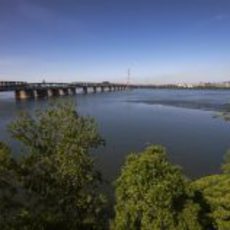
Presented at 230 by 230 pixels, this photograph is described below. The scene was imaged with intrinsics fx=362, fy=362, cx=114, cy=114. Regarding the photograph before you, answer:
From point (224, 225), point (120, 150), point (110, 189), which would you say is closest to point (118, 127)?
point (120, 150)

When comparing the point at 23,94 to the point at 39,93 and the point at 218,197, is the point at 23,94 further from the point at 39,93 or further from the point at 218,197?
the point at 218,197

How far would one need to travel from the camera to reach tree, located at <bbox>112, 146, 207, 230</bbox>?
52.4 ft

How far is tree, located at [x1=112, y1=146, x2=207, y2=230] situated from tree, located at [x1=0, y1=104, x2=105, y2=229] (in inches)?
155

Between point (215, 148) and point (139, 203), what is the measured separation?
119 feet

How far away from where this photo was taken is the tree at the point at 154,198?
15984 mm

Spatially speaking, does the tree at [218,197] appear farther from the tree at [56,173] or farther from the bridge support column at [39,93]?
the bridge support column at [39,93]

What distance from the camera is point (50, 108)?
Result: 23406 millimetres

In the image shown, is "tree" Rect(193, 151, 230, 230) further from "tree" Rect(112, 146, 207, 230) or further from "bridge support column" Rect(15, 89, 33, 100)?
"bridge support column" Rect(15, 89, 33, 100)

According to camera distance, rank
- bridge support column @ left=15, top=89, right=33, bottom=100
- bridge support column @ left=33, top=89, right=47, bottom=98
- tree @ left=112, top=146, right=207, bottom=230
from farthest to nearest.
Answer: bridge support column @ left=33, top=89, right=47, bottom=98 → bridge support column @ left=15, top=89, right=33, bottom=100 → tree @ left=112, top=146, right=207, bottom=230

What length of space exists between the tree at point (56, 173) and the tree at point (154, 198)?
3.93m

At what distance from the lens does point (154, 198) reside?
52.1 feet

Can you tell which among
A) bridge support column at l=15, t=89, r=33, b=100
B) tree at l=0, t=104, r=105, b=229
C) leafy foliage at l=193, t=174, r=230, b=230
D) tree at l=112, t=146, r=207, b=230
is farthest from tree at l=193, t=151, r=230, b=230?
bridge support column at l=15, t=89, r=33, b=100

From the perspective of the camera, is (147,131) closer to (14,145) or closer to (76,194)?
(14,145)

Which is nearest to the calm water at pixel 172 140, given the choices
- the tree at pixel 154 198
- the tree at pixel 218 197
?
the tree at pixel 154 198
